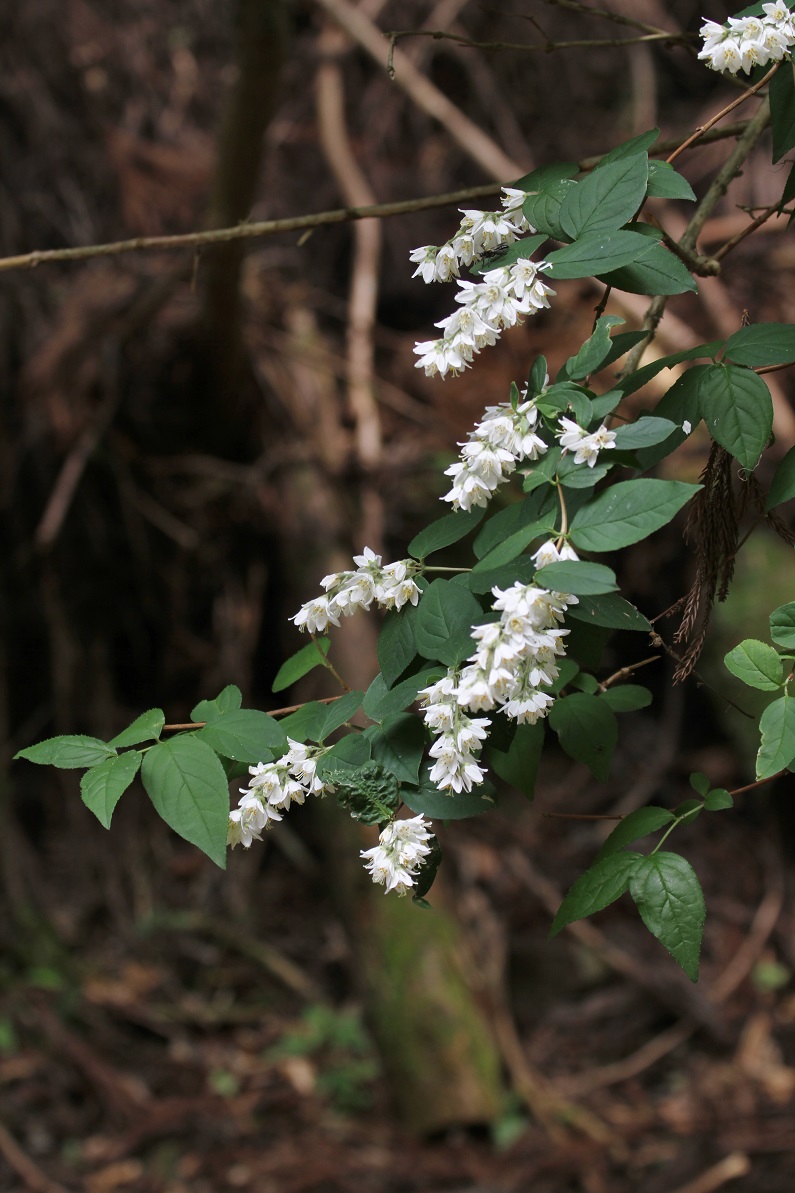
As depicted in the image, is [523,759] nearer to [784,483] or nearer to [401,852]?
[401,852]

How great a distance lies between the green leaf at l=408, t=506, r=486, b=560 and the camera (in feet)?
3.16

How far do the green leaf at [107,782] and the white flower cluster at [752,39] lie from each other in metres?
0.88

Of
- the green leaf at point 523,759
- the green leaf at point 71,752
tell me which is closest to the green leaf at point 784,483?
the green leaf at point 523,759

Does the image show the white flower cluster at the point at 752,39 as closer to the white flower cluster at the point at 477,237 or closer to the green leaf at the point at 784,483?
the white flower cluster at the point at 477,237

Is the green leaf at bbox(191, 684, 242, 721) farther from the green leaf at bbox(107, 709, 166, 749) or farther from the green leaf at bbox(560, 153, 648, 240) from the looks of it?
the green leaf at bbox(560, 153, 648, 240)

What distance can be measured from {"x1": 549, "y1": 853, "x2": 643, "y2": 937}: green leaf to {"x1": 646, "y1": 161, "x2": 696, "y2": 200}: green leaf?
2.05 ft

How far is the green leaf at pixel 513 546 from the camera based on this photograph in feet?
2.74

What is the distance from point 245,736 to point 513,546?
1.01 ft

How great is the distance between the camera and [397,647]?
0.93m

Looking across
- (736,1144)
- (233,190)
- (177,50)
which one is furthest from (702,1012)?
(177,50)

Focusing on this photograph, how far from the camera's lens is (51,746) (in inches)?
38.0

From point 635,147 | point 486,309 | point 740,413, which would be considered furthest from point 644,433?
point 635,147

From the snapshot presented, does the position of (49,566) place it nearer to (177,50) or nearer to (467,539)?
(467,539)

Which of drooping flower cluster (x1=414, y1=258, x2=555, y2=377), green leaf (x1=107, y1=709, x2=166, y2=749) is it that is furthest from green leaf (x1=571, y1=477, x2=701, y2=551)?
green leaf (x1=107, y1=709, x2=166, y2=749)
